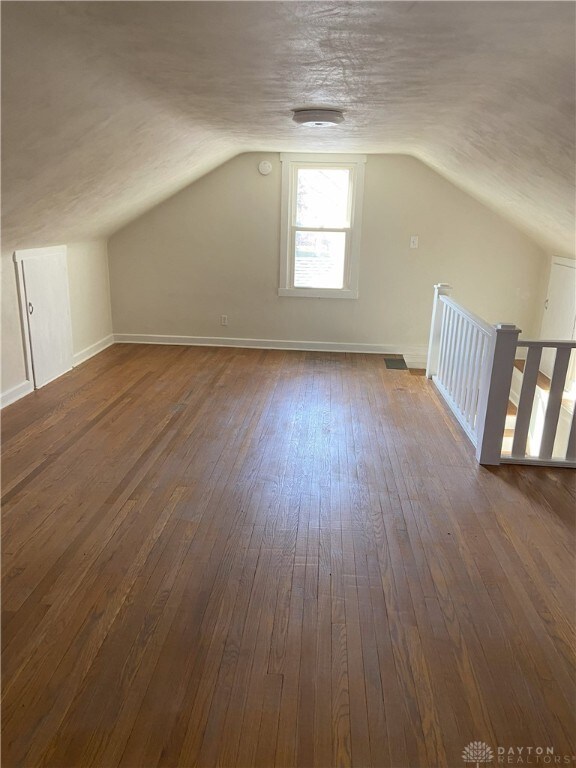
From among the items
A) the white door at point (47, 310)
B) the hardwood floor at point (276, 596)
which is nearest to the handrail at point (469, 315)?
the hardwood floor at point (276, 596)

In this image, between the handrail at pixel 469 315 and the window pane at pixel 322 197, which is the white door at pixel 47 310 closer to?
the window pane at pixel 322 197

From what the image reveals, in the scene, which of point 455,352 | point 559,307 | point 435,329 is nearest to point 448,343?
point 455,352

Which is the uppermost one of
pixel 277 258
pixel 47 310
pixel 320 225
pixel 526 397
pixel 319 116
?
pixel 319 116

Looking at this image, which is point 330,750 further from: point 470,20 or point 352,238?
point 352,238

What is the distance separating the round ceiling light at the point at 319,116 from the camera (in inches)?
129

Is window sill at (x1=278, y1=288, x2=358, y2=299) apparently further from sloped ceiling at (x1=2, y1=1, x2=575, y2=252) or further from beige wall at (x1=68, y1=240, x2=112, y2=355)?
beige wall at (x1=68, y1=240, x2=112, y2=355)

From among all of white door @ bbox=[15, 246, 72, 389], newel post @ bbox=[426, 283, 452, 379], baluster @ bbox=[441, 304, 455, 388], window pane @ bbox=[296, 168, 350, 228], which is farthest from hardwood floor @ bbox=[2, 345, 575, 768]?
window pane @ bbox=[296, 168, 350, 228]

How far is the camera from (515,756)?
1.54 meters

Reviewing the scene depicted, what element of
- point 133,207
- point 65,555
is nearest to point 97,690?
point 65,555

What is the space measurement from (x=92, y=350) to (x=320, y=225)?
2.81 metres

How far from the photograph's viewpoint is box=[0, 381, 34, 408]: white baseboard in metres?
4.14

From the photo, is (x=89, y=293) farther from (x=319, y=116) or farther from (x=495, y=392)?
(x=495, y=392)

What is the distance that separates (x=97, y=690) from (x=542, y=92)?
282 cm

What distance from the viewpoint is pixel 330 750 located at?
60.9 inches
